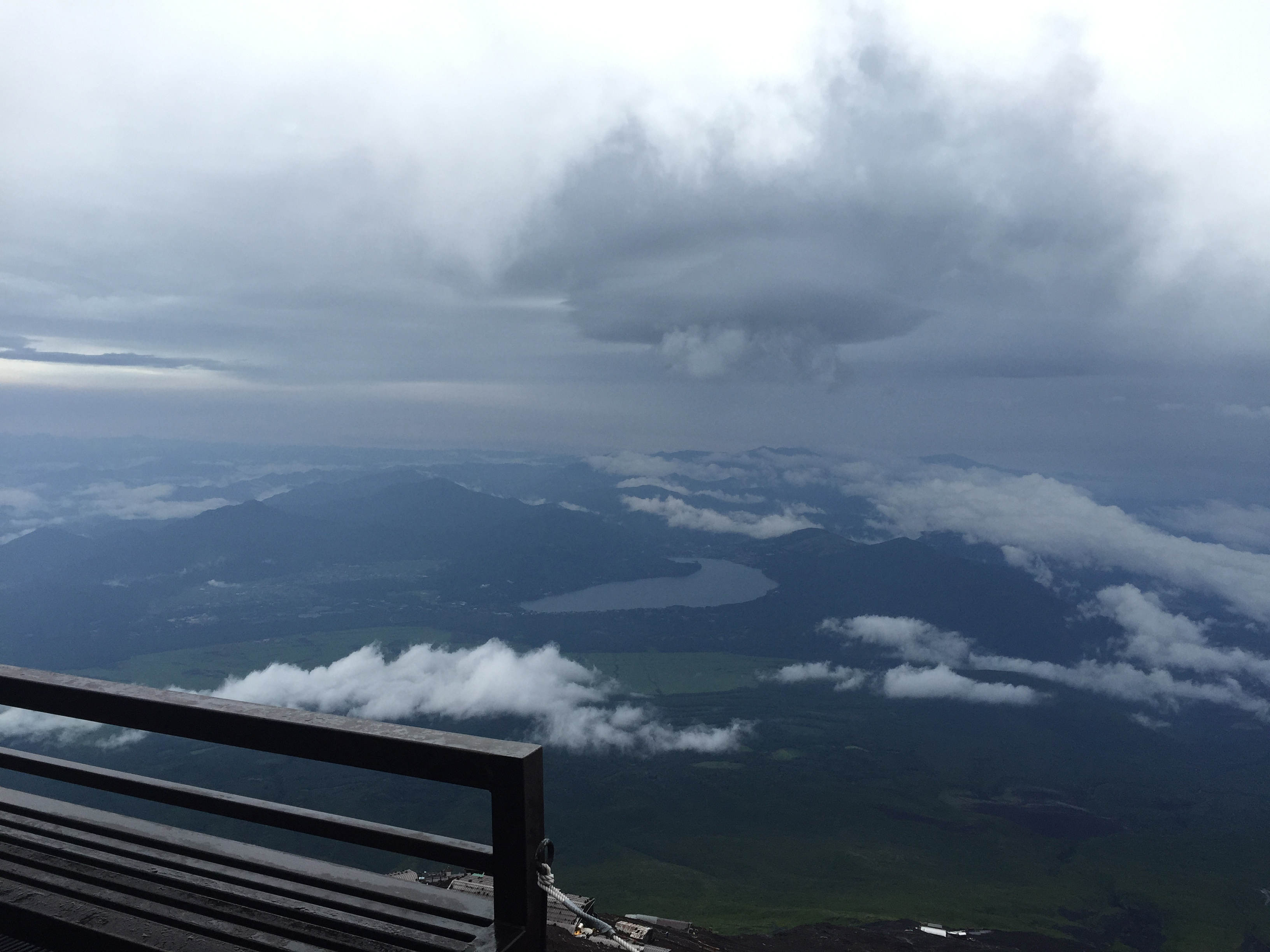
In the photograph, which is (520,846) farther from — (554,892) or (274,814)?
(274,814)

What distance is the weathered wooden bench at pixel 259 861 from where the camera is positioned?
8.41 feet

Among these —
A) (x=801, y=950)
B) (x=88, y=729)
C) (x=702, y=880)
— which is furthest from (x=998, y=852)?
(x=88, y=729)

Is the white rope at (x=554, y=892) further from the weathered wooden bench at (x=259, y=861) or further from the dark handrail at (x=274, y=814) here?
the dark handrail at (x=274, y=814)

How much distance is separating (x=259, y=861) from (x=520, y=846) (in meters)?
1.65

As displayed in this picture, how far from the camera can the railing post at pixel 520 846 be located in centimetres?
247

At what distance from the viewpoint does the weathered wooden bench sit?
256cm

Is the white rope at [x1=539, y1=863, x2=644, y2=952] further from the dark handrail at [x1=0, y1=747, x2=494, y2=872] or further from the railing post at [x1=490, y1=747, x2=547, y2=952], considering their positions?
the dark handrail at [x1=0, y1=747, x2=494, y2=872]

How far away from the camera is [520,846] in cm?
254

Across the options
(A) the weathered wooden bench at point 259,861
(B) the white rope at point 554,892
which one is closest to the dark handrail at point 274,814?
(A) the weathered wooden bench at point 259,861

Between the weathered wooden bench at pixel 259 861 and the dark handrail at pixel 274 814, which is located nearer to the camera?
the weathered wooden bench at pixel 259 861

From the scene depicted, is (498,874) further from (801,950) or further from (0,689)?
(801,950)

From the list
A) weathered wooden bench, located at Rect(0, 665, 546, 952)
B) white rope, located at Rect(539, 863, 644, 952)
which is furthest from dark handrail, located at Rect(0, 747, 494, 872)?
white rope, located at Rect(539, 863, 644, 952)

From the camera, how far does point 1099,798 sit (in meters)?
197

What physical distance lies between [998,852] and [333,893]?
19797cm
